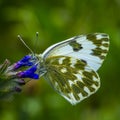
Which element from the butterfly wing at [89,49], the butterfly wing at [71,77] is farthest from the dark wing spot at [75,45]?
the butterfly wing at [71,77]

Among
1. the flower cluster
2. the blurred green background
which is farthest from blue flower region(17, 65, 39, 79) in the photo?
the blurred green background

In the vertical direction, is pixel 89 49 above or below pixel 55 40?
below

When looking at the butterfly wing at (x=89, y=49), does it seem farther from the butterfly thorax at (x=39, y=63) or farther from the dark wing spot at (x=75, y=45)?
the butterfly thorax at (x=39, y=63)

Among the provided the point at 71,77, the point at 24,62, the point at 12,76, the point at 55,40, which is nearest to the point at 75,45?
the point at 71,77

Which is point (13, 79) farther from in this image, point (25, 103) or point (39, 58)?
point (25, 103)

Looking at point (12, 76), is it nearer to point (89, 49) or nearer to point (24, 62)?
point (24, 62)

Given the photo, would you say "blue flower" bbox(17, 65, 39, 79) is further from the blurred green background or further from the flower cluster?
the blurred green background
